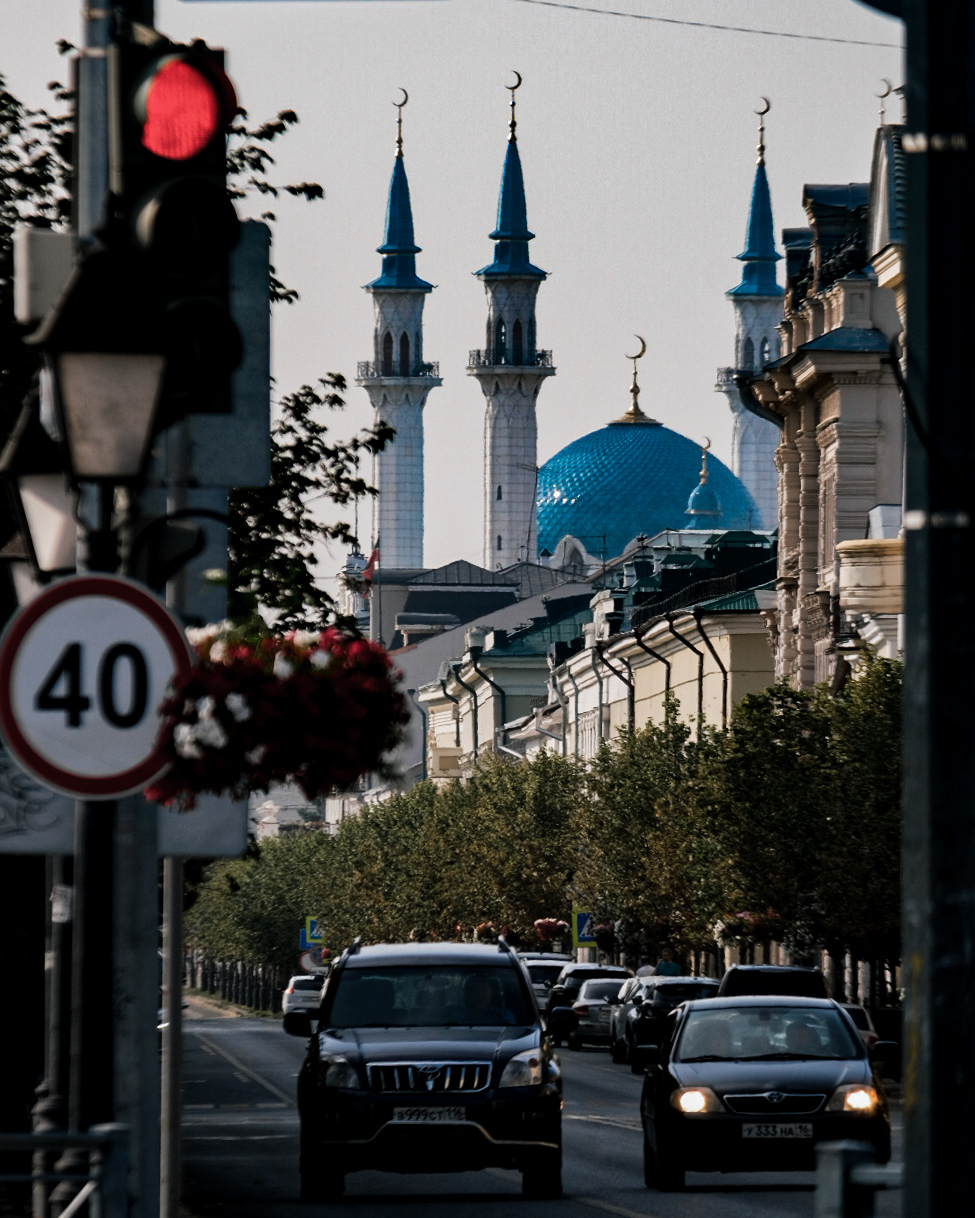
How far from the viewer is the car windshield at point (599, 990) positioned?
5584cm

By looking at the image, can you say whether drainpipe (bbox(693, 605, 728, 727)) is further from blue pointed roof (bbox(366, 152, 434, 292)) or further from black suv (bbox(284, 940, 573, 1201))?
blue pointed roof (bbox(366, 152, 434, 292))

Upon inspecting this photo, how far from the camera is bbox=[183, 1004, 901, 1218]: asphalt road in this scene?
1905 cm

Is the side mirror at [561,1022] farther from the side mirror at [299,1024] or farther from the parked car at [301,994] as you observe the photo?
the parked car at [301,994]

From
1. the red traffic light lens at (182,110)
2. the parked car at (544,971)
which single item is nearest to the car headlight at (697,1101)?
the red traffic light lens at (182,110)

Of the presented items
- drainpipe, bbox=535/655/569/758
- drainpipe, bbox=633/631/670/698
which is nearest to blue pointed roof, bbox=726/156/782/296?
drainpipe, bbox=535/655/569/758

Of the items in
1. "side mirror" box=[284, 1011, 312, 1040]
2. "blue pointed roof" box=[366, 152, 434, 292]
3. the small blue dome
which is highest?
"blue pointed roof" box=[366, 152, 434, 292]

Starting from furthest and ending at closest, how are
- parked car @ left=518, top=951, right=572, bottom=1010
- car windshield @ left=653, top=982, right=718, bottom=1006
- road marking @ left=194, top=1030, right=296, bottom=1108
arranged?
parked car @ left=518, top=951, right=572, bottom=1010 → car windshield @ left=653, top=982, right=718, bottom=1006 → road marking @ left=194, top=1030, right=296, bottom=1108

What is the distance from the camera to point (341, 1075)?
64.1ft

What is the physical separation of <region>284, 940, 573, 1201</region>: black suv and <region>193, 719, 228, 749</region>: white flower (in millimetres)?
10694

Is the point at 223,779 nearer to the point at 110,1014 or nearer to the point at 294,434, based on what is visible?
the point at 110,1014

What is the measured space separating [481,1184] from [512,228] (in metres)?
169

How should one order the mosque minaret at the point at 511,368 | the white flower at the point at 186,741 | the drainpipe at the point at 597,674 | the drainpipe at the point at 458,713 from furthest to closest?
the mosque minaret at the point at 511,368 → the drainpipe at the point at 458,713 → the drainpipe at the point at 597,674 → the white flower at the point at 186,741

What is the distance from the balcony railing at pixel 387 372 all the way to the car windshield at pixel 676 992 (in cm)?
15163

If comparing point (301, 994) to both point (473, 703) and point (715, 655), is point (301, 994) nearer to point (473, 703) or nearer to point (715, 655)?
point (715, 655)
